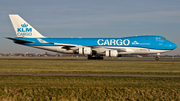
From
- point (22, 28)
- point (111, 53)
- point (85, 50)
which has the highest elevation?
point (22, 28)

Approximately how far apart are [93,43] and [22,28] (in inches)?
779

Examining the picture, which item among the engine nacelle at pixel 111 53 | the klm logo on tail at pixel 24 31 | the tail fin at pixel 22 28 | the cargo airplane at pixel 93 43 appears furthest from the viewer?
the klm logo on tail at pixel 24 31

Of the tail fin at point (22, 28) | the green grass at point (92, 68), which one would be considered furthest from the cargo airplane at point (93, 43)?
the green grass at point (92, 68)

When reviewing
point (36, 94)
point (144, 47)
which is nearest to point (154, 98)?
point (36, 94)

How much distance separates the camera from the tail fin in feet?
203

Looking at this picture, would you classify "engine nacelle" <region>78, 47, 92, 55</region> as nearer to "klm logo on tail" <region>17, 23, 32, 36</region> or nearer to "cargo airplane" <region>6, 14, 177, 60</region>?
"cargo airplane" <region>6, 14, 177, 60</region>

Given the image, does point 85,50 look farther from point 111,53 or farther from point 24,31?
point 24,31

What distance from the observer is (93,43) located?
59062 millimetres

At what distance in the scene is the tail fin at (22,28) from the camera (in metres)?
61.8


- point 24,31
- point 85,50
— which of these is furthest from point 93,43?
point 24,31

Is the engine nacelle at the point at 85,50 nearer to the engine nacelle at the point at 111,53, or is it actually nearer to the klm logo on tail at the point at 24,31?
the engine nacelle at the point at 111,53

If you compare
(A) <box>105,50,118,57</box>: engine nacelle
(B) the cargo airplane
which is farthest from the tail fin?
(A) <box>105,50,118,57</box>: engine nacelle

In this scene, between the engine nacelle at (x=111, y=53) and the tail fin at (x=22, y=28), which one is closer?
the engine nacelle at (x=111, y=53)

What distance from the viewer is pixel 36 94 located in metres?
13.6
